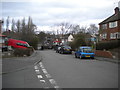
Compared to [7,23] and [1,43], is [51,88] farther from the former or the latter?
[7,23]

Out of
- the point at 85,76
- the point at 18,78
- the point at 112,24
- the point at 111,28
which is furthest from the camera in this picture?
the point at 111,28

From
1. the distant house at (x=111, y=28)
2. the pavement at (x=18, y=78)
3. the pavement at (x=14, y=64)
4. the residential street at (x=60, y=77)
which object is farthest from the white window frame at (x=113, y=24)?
the pavement at (x=18, y=78)

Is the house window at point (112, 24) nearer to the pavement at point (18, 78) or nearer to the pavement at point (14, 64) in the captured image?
the pavement at point (14, 64)

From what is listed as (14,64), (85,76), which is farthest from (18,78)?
(14,64)

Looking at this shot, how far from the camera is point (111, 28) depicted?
A: 1705 inches

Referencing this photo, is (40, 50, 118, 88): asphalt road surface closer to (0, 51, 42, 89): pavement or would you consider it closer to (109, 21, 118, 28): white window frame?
(0, 51, 42, 89): pavement

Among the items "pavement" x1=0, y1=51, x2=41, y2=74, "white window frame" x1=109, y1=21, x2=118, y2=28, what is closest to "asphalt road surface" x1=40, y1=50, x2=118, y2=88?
"pavement" x1=0, y1=51, x2=41, y2=74

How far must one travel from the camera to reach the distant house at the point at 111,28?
4078cm

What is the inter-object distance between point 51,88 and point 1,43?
130 feet

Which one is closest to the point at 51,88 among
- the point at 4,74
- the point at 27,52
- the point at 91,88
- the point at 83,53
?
the point at 91,88

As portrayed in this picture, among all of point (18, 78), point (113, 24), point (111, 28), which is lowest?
point (18, 78)

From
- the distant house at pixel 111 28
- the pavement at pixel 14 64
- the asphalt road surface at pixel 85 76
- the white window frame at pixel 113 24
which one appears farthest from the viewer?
the white window frame at pixel 113 24

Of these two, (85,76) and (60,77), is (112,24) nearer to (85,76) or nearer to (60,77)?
(85,76)

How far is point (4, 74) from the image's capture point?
10633 millimetres
